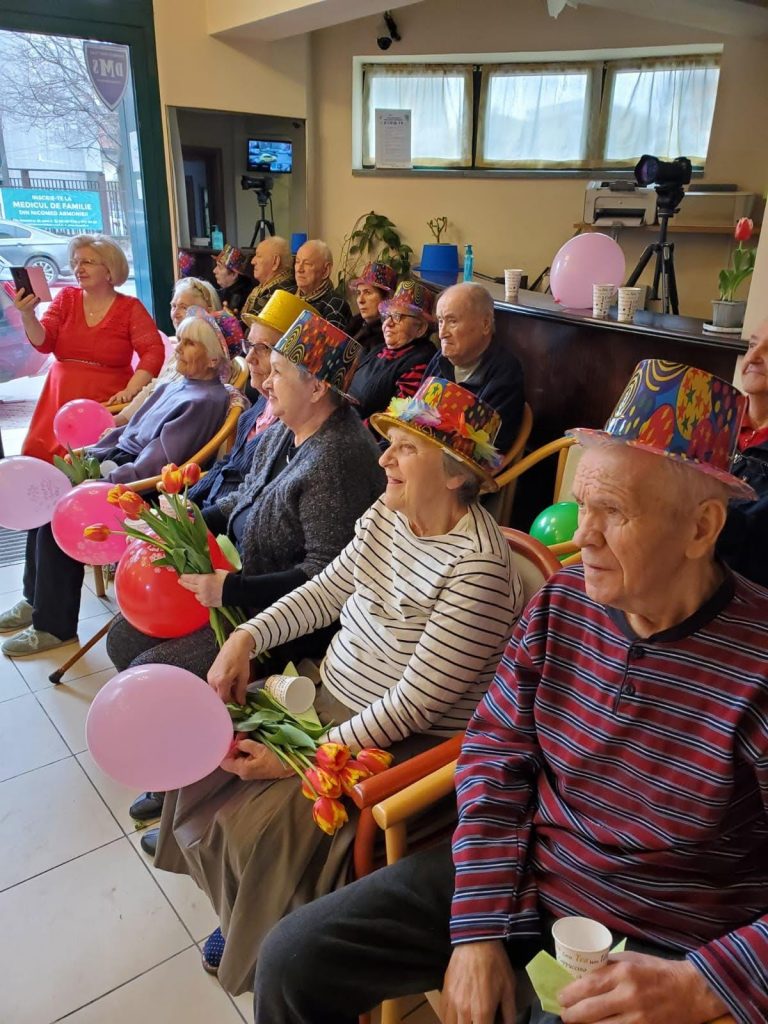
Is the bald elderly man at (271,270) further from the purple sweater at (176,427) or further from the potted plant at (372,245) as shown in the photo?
the purple sweater at (176,427)

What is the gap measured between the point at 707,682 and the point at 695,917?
341 millimetres

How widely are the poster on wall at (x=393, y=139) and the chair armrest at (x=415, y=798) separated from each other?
207 inches

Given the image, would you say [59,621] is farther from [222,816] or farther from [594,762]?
[594,762]

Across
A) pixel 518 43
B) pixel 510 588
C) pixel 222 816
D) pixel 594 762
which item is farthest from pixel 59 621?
pixel 518 43

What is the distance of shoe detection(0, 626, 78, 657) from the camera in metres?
2.69

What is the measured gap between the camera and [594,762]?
3.65ft

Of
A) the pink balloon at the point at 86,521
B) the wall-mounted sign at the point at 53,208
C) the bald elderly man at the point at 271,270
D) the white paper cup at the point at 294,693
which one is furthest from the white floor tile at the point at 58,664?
the wall-mounted sign at the point at 53,208

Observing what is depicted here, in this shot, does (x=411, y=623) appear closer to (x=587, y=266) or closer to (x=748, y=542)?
(x=748, y=542)

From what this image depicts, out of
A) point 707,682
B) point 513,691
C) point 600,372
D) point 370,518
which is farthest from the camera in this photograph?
point 600,372

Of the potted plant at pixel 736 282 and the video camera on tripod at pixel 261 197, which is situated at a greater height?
the video camera on tripod at pixel 261 197

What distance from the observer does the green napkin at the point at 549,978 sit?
38.7 inches

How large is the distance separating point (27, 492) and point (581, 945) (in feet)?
7.05

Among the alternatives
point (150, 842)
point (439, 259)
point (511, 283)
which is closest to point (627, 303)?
point (511, 283)

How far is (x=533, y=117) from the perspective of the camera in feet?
17.9
